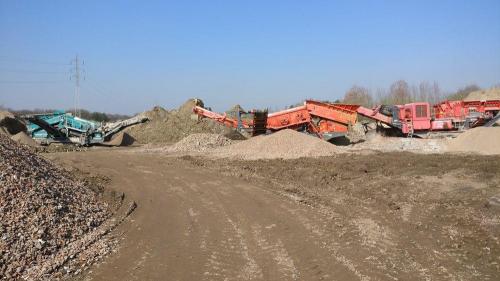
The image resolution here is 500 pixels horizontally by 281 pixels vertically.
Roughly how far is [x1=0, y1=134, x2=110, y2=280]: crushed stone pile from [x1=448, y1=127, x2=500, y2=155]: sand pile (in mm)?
15791

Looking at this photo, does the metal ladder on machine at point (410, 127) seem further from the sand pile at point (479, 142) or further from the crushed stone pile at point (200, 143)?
the crushed stone pile at point (200, 143)

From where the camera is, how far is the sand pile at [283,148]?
1969cm

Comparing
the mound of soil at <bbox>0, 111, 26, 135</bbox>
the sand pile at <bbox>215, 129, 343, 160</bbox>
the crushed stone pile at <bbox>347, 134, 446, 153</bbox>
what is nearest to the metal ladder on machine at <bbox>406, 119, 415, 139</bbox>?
the crushed stone pile at <bbox>347, 134, 446, 153</bbox>

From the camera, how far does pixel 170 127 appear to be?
112 ft

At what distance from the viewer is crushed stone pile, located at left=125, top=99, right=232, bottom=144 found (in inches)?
1299

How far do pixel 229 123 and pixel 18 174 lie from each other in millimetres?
16702

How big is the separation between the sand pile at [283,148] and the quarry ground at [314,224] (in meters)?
3.93

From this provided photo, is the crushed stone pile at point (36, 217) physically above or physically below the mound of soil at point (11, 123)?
below

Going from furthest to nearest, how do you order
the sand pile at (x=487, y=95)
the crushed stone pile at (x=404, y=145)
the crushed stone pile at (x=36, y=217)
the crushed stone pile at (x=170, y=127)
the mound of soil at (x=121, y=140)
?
the sand pile at (x=487, y=95)
the crushed stone pile at (x=170, y=127)
the mound of soil at (x=121, y=140)
the crushed stone pile at (x=404, y=145)
the crushed stone pile at (x=36, y=217)

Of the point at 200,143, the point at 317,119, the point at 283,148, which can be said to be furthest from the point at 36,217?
the point at 317,119

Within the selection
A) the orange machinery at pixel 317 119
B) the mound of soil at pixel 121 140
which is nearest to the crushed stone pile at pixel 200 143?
the orange machinery at pixel 317 119

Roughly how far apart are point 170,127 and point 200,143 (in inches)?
402

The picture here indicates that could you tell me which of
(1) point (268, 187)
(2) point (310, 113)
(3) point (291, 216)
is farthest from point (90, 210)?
(2) point (310, 113)

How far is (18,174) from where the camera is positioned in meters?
8.84
